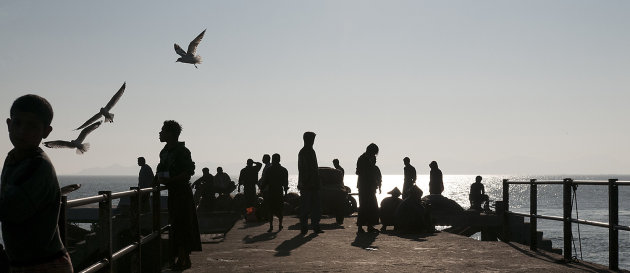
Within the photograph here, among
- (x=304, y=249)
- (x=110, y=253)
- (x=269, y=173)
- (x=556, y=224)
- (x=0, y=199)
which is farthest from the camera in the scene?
(x=556, y=224)

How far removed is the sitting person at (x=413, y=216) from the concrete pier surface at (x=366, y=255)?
379mm

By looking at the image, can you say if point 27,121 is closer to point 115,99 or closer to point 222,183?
point 115,99

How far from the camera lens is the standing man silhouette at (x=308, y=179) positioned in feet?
53.6

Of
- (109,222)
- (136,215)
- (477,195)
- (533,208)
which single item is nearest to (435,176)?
(477,195)

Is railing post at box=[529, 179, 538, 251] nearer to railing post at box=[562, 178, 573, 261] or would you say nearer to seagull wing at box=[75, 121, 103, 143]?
railing post at box=[562, 178, 573, 261]

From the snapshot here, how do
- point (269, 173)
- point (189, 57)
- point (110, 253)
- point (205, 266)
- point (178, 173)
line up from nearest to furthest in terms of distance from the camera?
point (110, 253)
point (178, 173)
point (205, 266)
point (269, 173)
point (189, 57)

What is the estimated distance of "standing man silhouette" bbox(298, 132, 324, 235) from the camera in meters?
16.3

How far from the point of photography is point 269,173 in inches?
712

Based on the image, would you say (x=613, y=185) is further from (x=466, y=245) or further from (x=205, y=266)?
(x=205, y=266)

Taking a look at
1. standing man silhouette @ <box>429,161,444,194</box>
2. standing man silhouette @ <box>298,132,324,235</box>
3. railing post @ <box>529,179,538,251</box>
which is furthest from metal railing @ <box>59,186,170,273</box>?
standing man silhouette @ <box>429,161,444,194</box>

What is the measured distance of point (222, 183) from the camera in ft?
82.7

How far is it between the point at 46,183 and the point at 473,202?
86.8ft

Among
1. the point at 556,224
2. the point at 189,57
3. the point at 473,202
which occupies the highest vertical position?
the point at 189,57

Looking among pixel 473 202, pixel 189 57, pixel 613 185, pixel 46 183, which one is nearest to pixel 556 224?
pixel 473 202
